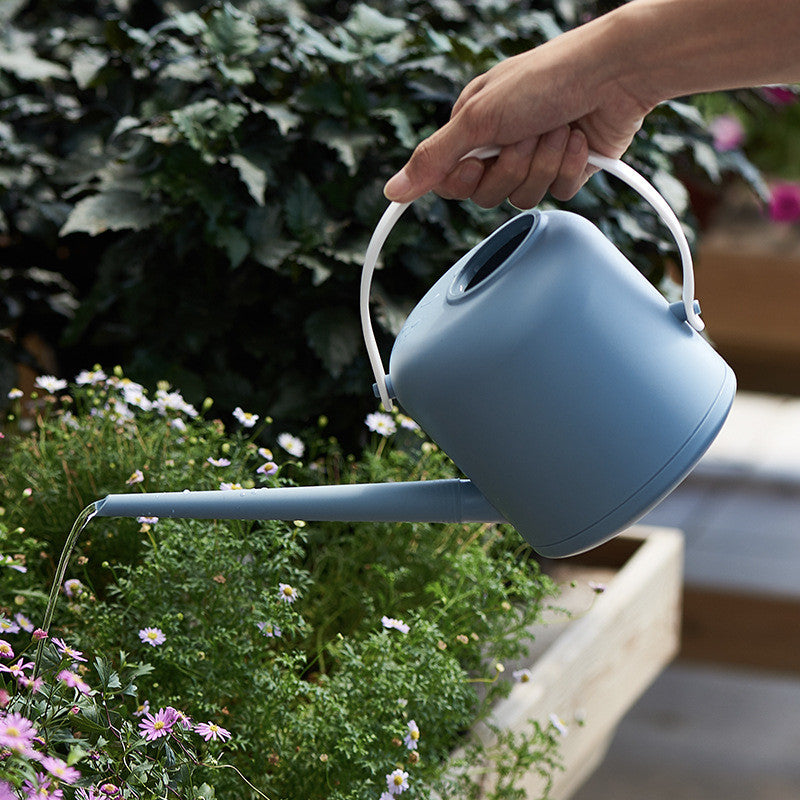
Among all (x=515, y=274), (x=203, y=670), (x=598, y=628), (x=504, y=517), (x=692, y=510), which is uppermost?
(x=515, y=274)

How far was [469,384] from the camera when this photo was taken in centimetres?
69

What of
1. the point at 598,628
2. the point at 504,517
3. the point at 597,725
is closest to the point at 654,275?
the point at 598,628

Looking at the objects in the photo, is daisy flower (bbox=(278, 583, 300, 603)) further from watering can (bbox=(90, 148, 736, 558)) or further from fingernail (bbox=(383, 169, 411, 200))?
fingernail (bbox=(383, 169, 411, 200))

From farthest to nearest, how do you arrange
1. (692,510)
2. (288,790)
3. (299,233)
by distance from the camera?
(692,510), (299,233), (288,790)

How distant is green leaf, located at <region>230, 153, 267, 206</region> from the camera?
126 centimetres

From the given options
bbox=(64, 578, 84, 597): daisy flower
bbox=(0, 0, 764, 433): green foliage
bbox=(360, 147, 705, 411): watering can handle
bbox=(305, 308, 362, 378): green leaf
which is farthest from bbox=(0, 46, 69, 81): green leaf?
bbox=(360, 147, 705, 411): watering can handle

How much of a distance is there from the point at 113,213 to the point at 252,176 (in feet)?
0.62

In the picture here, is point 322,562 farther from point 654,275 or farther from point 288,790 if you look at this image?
point 654,275

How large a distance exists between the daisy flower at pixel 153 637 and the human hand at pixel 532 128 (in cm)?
39

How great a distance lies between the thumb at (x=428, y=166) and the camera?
0.74 metres

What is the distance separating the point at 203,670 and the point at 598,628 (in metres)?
0.62

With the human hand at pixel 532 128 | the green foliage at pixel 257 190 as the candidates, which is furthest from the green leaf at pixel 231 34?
the human hand at pixel 532 128

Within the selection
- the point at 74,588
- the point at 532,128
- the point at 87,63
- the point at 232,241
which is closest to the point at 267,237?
the point at 232,241

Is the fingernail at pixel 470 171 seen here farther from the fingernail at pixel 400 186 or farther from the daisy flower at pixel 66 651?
the daisy flower at pixel 66 651
